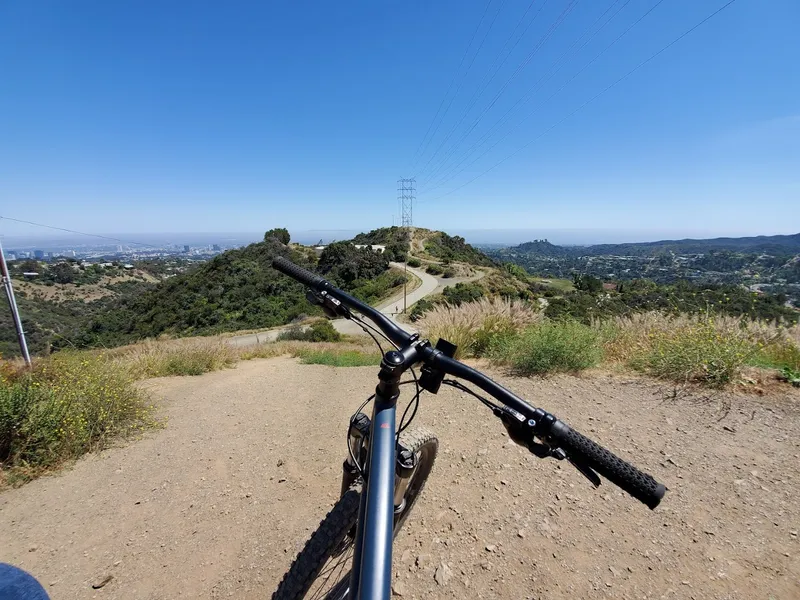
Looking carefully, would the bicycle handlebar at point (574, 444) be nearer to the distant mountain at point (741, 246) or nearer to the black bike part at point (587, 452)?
the black bike part at point (587, 452)

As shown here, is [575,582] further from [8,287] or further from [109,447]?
[8,287]

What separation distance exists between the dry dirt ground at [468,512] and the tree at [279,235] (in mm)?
50208

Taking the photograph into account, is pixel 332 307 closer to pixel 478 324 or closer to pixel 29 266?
pixel 478 324

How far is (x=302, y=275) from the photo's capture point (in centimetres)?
192

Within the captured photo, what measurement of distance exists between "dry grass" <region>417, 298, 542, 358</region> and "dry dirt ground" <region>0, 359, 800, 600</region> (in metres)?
2.65

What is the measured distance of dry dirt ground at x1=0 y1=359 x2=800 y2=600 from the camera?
90.3 inches

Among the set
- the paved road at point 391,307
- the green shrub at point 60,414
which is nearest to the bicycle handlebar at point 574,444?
the green shrub at point 60,414

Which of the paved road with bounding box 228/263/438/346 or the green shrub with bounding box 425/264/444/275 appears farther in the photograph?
the green shrub with bounding box 425/264/444/275

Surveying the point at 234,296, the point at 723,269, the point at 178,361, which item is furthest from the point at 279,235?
the point at 723,269

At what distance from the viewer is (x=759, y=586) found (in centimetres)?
216

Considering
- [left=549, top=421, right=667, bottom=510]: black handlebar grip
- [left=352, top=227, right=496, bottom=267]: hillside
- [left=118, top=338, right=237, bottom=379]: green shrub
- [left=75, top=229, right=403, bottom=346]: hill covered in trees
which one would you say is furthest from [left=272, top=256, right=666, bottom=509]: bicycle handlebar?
[left=352, top=227, right=496, bottom=267]: hillside

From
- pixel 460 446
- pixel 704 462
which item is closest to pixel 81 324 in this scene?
pixel 460 446

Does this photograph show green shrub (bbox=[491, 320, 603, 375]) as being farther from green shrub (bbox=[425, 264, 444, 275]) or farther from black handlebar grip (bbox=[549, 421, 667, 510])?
green shrub (bbox=[425, 264, 444, 275])

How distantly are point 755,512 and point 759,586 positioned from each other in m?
0.78
